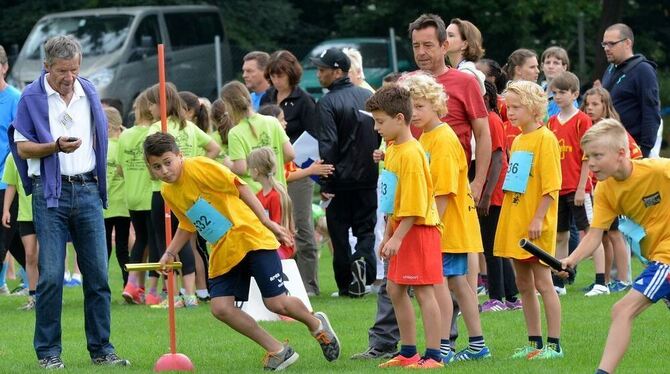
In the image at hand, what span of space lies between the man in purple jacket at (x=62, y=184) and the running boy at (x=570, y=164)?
4.60 meters

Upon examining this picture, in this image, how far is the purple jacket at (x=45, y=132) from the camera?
332 inches

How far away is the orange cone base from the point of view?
8.32 metres

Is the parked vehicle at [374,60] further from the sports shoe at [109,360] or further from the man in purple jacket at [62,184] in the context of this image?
the sports shoe at [109,360]

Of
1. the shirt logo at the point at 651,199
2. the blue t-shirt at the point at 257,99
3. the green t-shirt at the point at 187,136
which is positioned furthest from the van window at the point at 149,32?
the shirt logo at the point at 651,199

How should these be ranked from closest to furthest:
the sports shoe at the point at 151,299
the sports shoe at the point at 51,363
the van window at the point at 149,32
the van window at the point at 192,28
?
the sports shoe at the point at 51,363
the sports shoe at the point at 151,299
the van window at the point at 149,32
the van window at the point at 192,28

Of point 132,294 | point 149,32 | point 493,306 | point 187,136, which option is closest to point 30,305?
point 132,294

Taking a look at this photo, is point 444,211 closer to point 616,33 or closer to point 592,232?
point 592,232

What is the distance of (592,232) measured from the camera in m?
7.23

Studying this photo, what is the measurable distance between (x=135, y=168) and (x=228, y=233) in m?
4.32

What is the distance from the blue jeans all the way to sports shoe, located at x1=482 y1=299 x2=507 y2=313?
3.42 meters

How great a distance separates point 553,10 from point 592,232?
23257 millimetres

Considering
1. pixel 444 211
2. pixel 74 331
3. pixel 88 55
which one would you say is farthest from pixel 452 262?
pixel 88 55

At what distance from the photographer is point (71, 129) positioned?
8.57 m

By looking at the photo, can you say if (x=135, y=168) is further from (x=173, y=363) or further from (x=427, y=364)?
(x=427, y=364)
